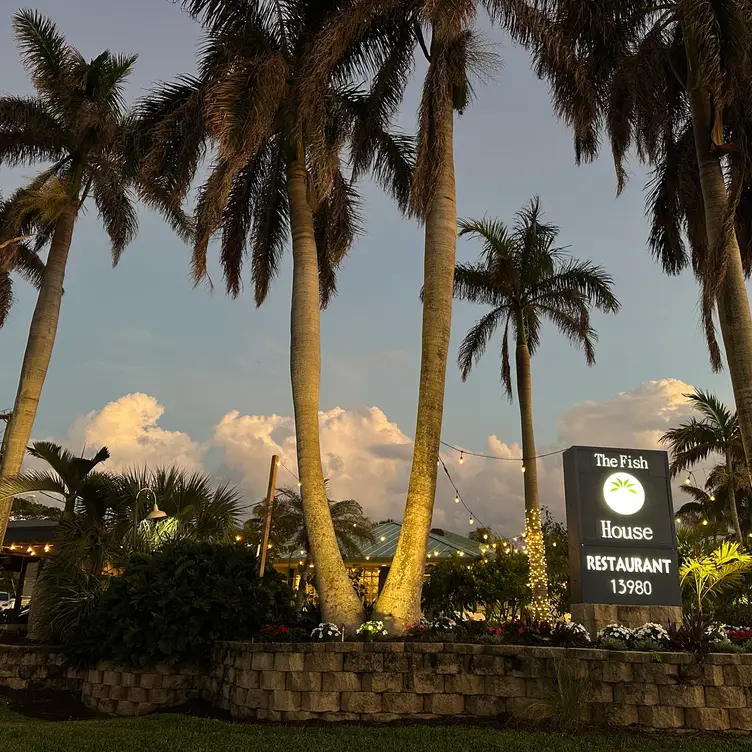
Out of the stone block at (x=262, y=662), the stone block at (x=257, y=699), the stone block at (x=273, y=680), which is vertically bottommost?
the stone block at (x=257, y=699)

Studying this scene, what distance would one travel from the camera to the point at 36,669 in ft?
39.5

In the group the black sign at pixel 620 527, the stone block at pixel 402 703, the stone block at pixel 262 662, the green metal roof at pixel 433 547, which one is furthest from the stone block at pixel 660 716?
the green metal roof at pixel 433 547

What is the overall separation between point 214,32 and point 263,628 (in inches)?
430

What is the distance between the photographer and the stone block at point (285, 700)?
864 cm

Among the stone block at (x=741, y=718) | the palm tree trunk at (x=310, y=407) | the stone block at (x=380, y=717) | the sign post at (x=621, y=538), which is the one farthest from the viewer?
the palm tree trunk at (x=310, y=407)

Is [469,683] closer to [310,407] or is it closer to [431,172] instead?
[310,407]

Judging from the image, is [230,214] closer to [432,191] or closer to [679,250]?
[432,191]

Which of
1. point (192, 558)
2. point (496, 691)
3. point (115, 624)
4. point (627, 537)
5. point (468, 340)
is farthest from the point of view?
point (468, 340)

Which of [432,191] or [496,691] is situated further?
[432,191]

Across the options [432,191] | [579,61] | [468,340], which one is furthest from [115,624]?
[468,340]

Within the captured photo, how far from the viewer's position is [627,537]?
32.7 feet

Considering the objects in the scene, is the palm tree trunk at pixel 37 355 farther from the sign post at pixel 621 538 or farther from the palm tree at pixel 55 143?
the sign post at pixel 621 538

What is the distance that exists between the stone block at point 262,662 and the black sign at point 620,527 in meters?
4.34

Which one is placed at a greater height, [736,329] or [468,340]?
[468,340]
